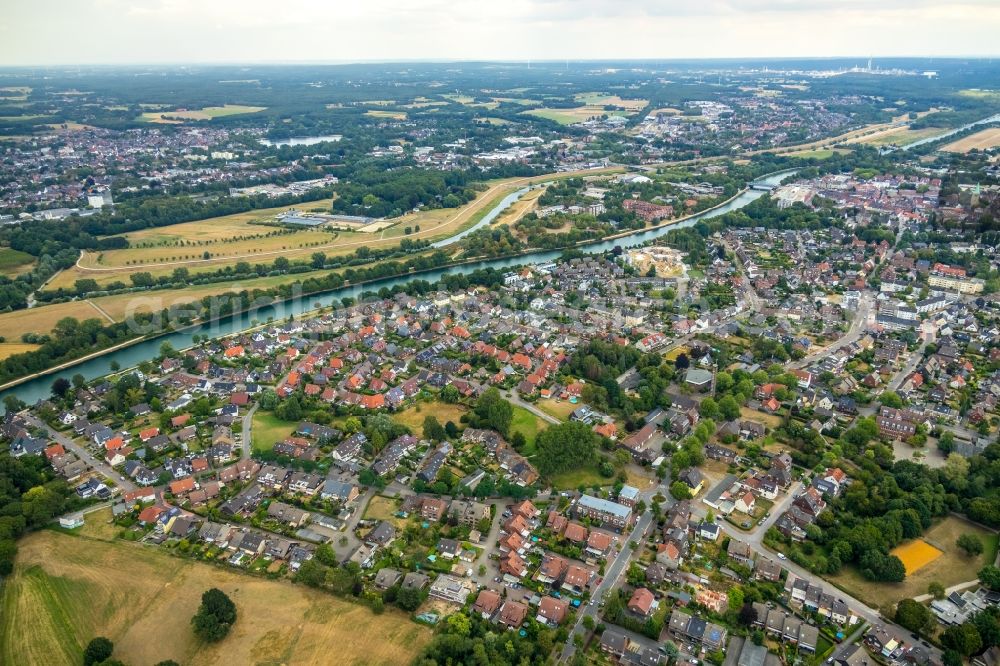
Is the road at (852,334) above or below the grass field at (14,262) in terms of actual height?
below

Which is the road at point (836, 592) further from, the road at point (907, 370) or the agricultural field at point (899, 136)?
A: the agricultural field at point (899, 136)

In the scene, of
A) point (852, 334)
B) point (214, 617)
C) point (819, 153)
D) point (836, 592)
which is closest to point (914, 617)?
point (836, 592)

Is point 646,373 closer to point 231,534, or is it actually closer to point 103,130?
point 231,534

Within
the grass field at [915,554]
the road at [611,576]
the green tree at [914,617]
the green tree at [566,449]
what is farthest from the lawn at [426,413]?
the green tree at [914,617]

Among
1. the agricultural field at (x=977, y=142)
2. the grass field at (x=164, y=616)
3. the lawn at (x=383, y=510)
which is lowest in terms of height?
the grass field at (x=164, y=616)

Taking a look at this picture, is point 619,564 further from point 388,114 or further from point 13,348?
point 388,114

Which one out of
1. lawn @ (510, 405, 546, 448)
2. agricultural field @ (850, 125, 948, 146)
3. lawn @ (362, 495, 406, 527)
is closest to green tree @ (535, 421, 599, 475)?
lawn @ (510, 405, 546, 448)
